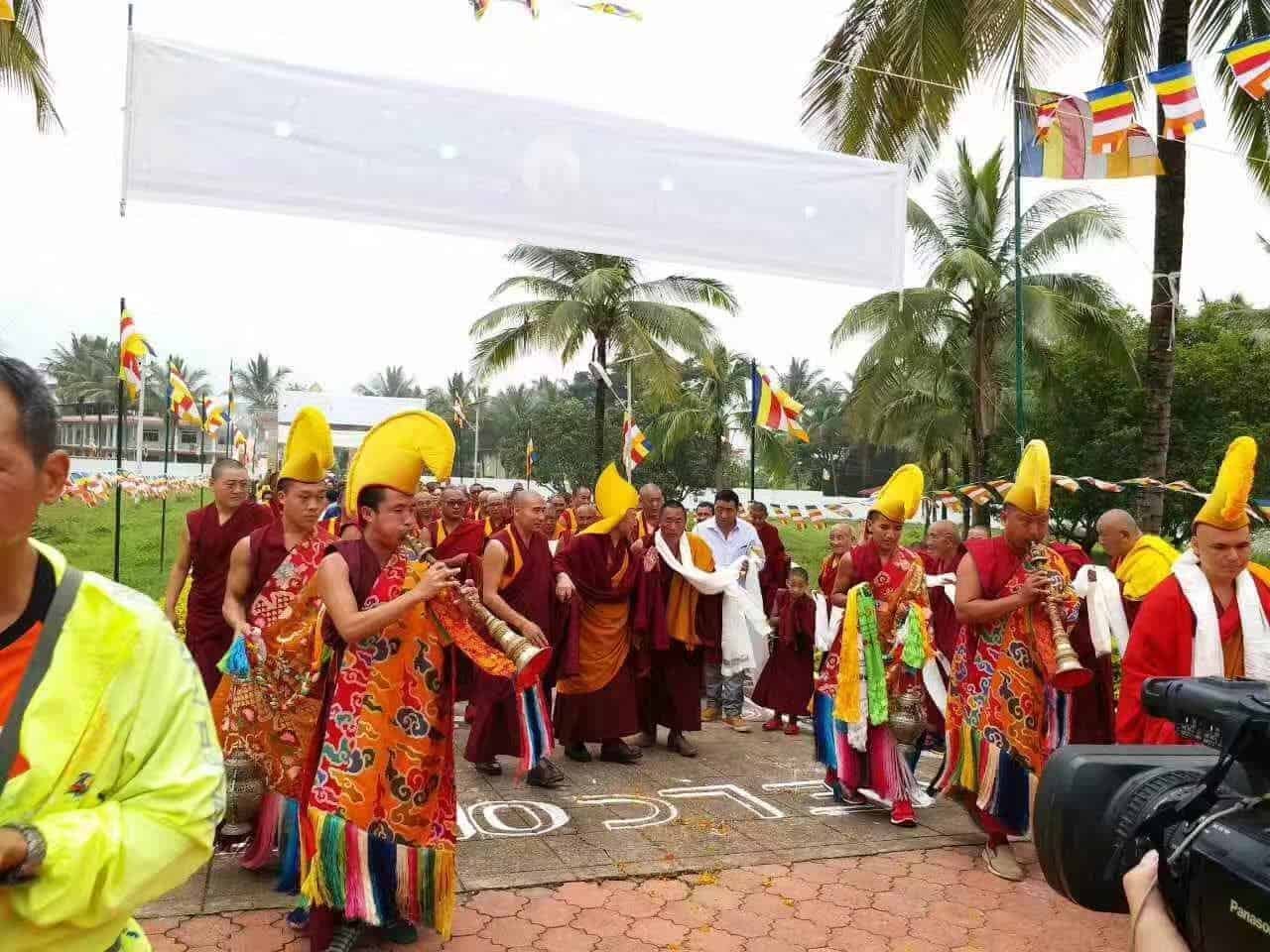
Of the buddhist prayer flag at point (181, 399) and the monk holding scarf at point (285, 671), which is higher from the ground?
the buddhist prayer flag at point (181, 399)

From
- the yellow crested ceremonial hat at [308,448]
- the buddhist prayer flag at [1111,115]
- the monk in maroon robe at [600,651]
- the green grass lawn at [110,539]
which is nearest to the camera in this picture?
the yellow crested ceremonial hat at [308,448]

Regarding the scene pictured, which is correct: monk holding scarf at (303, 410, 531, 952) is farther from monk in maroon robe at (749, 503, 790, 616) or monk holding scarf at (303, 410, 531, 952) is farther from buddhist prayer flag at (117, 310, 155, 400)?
buddhist prayer flag at (117, 310, 155, 400)

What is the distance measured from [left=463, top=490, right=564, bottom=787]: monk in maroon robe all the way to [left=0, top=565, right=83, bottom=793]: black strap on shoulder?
→ 438 cm

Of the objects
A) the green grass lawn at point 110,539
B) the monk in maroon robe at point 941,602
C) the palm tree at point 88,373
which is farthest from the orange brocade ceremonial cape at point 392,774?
the palm tree at point 88,373

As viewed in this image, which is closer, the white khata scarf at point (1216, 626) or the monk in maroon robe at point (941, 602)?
the white khata scarf at point (1216, 626)

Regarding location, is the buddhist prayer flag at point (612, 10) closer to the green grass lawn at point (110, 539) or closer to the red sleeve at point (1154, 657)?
the red sleeve at point (1154, 657)

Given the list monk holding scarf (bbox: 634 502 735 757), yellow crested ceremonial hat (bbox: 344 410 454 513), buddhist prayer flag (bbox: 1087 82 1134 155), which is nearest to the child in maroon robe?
monk holding scarf (bbox: 634 502 735 757)

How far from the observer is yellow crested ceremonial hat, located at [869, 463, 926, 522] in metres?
5.50

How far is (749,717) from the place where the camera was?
837cm

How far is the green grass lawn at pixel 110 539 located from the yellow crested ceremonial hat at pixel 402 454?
13236 mm

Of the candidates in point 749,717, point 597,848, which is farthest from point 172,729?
point 749,717

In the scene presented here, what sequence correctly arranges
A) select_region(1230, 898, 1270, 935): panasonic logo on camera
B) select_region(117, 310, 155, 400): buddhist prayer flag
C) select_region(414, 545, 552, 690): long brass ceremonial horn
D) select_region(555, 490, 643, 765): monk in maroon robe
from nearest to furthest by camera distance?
select_region(1230, 898, 1270, 935): panasonic logo on camera → select_region(414, 545, 552, 690): long brass ceremonial horn → select_region(555, 490, 643, 765): monk in maroon robe → select_region(117, 310, 155, 400): buddhist prayer flag

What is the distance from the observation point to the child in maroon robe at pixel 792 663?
7820 millimetres

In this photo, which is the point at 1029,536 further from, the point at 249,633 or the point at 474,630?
the point at 249,633
